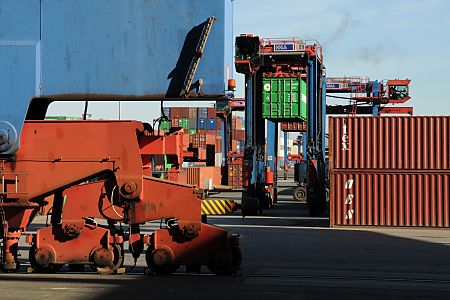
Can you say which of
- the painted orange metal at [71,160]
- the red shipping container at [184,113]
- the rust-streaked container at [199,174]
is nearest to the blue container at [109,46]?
the painted orange metal at [71,160]

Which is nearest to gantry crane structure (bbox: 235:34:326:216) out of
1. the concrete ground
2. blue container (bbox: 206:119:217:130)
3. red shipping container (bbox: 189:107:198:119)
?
the concrete ground

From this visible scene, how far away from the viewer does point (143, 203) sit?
12.6 meters

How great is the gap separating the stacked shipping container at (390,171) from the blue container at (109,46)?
15006 mm

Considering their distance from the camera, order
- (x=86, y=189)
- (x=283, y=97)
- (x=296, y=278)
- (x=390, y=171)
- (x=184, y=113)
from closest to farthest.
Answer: (x=86, y=189), (x=296, y=278), (x=390, y=171), (x=283, y=97), (x=184, y=113)

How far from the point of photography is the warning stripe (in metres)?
12.9

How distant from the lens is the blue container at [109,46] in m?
12.4

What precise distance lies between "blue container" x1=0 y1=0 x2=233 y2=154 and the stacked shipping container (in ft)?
49.2

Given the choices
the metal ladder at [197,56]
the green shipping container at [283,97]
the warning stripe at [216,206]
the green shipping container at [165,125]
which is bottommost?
the warning stripe at [216,206]

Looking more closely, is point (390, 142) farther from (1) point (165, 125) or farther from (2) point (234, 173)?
(2) point (234, 173)

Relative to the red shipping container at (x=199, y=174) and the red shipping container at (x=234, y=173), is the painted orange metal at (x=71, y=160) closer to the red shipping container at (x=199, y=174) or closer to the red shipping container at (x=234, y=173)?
the red shipping container at (x=199, y=174)

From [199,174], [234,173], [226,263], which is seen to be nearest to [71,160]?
[226,263]

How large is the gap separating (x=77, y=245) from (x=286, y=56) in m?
25.0

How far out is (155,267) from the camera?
12781 mm

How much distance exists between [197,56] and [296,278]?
401 cm
